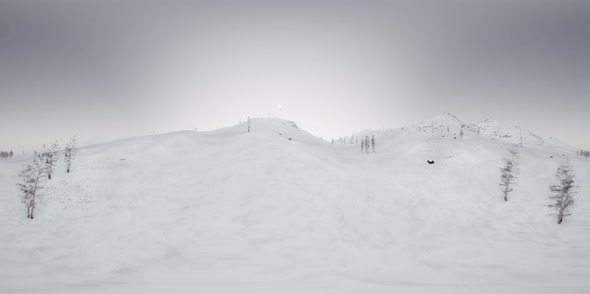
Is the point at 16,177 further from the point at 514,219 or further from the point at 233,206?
the point at 514,219

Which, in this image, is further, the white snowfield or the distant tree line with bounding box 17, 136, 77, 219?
the distant tree line with bounding box 17, 136, 77, 219

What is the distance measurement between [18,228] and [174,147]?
2929 cm

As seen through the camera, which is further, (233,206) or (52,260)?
(233,206)

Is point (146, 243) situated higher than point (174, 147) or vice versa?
point (174, 147)

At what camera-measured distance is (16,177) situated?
131 feet

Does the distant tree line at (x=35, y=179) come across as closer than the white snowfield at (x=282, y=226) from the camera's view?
No

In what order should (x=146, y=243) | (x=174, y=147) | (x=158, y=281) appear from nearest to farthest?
1. (x=158, y=281)
2. (x=146, y=243)
3. (x=174, y=147)

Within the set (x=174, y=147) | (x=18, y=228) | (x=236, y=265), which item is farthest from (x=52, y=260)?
(x=174, y=147)

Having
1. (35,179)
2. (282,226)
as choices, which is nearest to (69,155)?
(35,179)

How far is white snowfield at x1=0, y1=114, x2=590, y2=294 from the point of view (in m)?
22.2

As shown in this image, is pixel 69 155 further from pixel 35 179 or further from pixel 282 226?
pixel 282 226

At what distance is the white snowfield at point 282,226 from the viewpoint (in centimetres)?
2216

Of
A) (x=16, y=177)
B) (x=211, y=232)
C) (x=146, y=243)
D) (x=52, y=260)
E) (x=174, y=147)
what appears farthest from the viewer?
(x=174, y=147)

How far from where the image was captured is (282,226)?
32781mm
